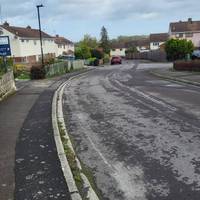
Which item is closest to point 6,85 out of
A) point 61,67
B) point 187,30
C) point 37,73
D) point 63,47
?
point 37,73

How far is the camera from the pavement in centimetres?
642

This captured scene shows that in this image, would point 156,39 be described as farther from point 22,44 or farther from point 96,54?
point 22,44

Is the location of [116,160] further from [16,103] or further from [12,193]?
[16,103]

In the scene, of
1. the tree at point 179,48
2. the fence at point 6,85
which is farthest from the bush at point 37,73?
the tree at point 179,48

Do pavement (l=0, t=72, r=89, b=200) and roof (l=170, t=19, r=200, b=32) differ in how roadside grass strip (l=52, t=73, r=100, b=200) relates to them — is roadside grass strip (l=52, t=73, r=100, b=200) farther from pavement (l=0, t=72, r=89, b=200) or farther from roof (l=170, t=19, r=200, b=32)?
roof (l=170, t=19, r=200, b=32)

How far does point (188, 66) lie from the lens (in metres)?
35.5

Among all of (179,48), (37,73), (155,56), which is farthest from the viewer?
(155,56)

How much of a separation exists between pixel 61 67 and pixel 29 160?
4117 centimetres

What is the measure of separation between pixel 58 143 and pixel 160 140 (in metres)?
2.44

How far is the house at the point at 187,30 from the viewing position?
95.7 m

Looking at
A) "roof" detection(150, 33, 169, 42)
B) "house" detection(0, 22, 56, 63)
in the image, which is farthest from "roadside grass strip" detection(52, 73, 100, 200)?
"roof" detection(150, 33, 169, 42)

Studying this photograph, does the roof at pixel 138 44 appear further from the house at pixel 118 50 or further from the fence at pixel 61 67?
the fence at pixel 61 67

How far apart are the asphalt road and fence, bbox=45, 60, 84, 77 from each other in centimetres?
2696

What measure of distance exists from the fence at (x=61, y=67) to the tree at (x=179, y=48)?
44.3 feet
